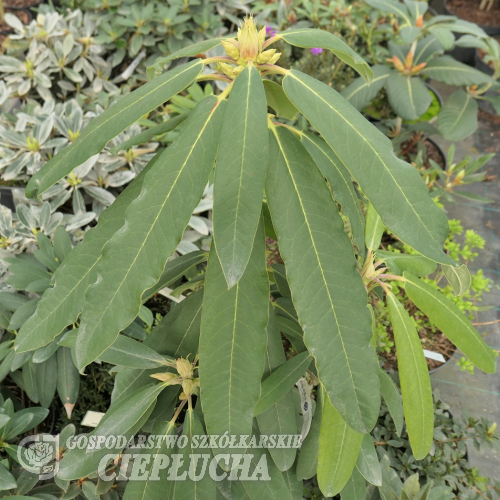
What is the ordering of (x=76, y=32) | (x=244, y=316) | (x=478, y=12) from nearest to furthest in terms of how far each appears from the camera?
(x=244, y=316), (x=76, y=32), (x=478, y=12)

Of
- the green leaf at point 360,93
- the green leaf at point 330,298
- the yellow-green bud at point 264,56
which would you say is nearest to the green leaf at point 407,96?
the green leaf at point 360,93

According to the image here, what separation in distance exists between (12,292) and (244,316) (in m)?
1.05

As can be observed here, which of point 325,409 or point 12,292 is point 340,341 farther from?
point 12,292

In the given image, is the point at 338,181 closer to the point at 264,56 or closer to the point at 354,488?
the point at 264,56

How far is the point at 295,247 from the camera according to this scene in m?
0.80

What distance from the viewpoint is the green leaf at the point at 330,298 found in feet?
2.54

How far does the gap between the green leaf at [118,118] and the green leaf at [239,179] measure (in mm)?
130

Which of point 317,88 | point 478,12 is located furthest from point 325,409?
point 478,12

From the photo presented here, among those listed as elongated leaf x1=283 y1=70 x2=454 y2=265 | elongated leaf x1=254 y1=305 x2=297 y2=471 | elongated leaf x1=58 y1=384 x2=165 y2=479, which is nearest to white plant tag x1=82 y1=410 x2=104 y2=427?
elongated leaf x1=58 y1=384 x2=165 y2=479

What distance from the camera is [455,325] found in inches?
39.4

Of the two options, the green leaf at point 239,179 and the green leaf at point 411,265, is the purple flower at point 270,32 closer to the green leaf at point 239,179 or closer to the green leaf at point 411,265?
the green leaf at point 411,265

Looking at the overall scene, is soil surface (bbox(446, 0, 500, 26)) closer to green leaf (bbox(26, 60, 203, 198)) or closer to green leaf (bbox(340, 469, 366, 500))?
green leaf (bbox(26, 60, 203, 198))

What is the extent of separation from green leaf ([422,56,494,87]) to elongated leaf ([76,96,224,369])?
181 centimetres

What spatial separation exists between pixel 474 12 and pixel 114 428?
13.3ft
